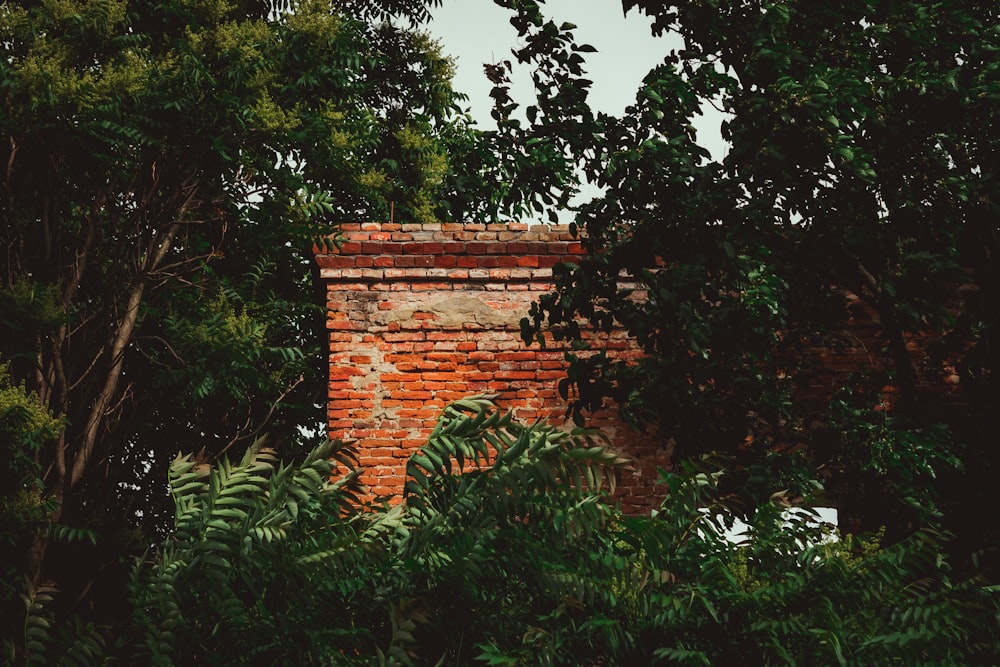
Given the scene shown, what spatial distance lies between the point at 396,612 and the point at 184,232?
7128mm

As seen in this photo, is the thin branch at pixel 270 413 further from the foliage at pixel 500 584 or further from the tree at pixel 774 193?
the foliage at pixel 500 584

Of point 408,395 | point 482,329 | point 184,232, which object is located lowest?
point 408,395

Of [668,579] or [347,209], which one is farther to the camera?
[347,209]

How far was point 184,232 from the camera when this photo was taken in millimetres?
10398

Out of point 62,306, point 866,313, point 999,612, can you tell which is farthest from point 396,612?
point 62,306

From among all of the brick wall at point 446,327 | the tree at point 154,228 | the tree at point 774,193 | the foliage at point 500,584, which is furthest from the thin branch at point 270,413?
the foliage at point 500,584

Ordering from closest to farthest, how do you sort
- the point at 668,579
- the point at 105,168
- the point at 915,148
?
the point at 668,579, the point at 915,148, the point at 105,168

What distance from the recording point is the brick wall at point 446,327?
7852mm

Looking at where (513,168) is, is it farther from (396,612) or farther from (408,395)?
(396,612)

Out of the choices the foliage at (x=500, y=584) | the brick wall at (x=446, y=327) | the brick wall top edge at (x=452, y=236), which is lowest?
the foliage at (x=500, y=584)

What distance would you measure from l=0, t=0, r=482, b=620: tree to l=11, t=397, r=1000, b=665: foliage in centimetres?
392

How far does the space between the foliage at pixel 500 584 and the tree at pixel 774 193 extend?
63.0 inches

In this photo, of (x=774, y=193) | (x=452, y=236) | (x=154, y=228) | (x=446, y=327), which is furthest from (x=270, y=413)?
(x=774, y=193)

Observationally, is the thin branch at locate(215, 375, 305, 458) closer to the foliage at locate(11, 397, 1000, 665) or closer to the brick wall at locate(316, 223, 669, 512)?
the brick wall at locate(316, 223, 669, 512)
